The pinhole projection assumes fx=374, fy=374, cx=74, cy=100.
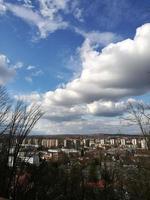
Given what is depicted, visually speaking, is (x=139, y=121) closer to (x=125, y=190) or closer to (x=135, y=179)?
(x=135, y=179)

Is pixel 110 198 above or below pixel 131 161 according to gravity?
below

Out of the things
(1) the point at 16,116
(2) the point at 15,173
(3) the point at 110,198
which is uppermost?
(1) the point at 16,116

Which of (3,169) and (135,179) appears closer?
(3,169)

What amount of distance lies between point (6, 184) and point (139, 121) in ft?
17.1

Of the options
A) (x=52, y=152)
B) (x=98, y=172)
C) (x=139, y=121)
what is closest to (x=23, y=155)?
(x=139, y=121)

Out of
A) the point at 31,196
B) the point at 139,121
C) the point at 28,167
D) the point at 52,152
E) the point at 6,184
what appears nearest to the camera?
the point at 6,184

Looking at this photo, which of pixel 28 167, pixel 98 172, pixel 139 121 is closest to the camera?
pixel 28 167

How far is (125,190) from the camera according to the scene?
15.3m

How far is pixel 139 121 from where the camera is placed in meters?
12.5

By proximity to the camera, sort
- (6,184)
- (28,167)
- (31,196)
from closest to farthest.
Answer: (6,184) → (31,196) → (28,167)

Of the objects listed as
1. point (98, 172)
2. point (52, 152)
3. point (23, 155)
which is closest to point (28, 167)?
point (23, 155)

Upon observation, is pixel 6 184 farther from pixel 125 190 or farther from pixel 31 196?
pixel 125 190

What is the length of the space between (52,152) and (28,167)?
42.1ft

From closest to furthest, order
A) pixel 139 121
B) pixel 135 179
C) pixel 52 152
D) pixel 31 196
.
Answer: pixel 31 196, pixel 139 121, pixel 135 179, pixel 52 152
